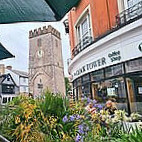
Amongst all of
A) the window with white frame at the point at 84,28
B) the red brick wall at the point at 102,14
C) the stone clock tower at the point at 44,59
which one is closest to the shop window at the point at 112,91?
the red brick wall at the point at 102,14

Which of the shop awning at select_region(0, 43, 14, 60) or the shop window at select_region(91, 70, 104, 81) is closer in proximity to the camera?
the shop awning at select_region(0, 43, 14, 60)

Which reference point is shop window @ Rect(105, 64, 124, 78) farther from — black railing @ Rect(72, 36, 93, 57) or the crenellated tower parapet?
the crenellated tower parapet

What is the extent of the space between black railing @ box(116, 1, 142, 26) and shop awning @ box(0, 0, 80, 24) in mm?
4514

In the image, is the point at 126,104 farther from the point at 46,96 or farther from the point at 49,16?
the point at 49,16

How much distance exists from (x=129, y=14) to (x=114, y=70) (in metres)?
2.48

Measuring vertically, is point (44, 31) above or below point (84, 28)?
above

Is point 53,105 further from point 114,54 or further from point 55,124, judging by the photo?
point 114,54

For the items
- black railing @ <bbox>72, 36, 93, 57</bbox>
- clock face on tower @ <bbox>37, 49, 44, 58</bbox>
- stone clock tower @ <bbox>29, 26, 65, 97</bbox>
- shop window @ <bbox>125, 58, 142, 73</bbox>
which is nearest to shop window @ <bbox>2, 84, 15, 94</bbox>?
stone clock tower @ <bbox>29, 26, 65, 97</bbox>

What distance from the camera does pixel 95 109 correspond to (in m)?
4.79

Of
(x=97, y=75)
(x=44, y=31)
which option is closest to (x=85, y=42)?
(x=97, y=75)

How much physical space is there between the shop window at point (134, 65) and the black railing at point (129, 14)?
1602 millimetres

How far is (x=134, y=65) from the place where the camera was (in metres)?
7.69

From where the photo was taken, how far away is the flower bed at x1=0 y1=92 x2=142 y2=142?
339cm

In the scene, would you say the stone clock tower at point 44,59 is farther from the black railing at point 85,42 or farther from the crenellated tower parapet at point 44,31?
the black railing at point 85,42
